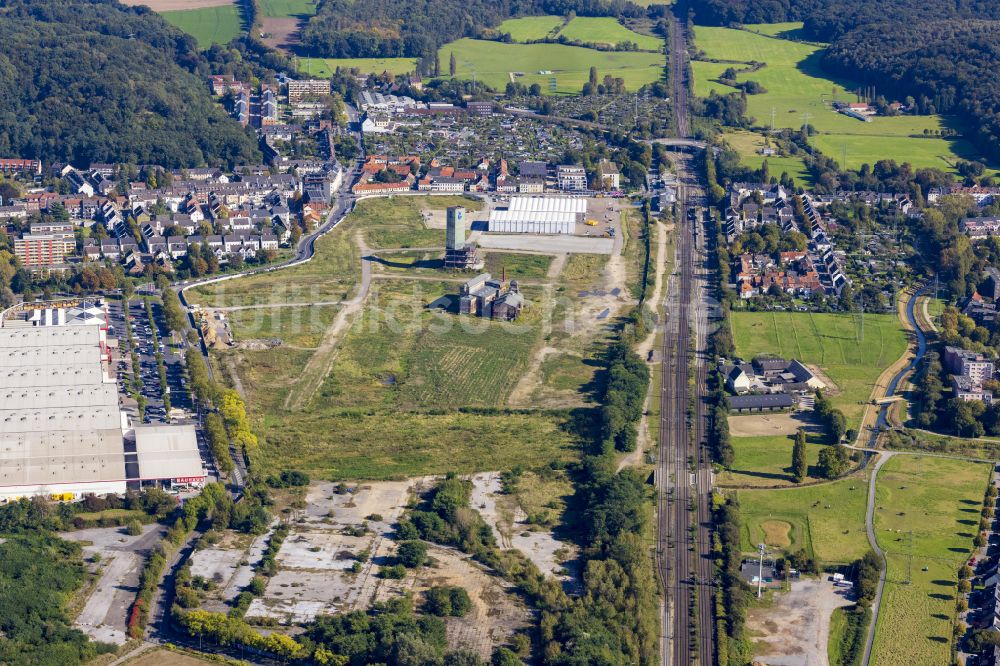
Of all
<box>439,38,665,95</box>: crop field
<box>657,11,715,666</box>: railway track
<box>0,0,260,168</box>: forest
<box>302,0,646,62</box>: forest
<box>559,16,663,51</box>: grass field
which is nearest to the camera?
<box>657,11,715,666</box>: railway track

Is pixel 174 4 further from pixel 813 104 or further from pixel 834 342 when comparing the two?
pixel 834 342

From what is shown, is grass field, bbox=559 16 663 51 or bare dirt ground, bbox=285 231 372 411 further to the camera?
grass field, bbox=559 16 663 51

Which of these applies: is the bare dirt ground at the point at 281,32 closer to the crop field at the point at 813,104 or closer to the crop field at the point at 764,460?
the crop field at the point at 813,104

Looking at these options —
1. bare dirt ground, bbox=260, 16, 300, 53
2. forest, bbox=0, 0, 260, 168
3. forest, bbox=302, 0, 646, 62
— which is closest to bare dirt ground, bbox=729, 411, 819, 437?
forest, bbox=0, 0, 260, 168

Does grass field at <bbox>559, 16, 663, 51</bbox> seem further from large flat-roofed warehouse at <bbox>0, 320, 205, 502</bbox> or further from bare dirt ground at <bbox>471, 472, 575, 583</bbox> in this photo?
bare dirt ground at <bbox>471, 472, 575, 583</bbox>

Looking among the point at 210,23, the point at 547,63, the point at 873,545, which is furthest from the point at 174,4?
the point at 873,545

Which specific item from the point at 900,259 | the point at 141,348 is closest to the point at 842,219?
the point at 900,259
